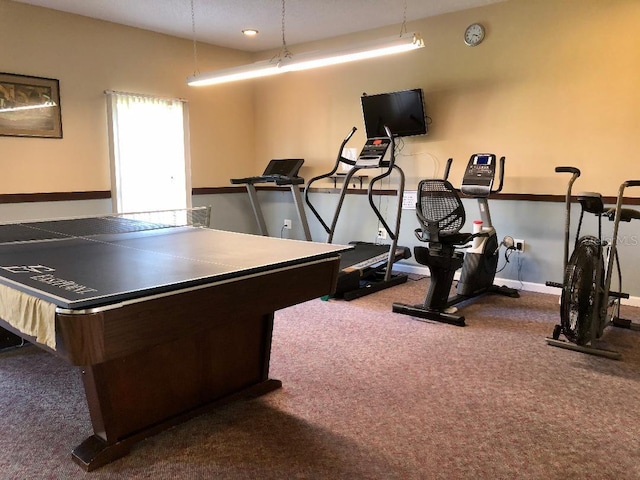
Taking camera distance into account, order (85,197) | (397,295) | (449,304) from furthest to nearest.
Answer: (85,197) → (397,295) → (449,304)

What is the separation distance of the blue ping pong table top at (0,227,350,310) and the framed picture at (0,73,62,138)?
8.00 ft

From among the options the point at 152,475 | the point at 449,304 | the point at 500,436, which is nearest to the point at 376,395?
the point at 500,436

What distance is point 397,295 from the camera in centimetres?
466

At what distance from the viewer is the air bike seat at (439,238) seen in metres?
3.84

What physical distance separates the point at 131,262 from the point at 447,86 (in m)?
3.95

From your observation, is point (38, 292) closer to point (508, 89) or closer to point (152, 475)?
point (152, 475)

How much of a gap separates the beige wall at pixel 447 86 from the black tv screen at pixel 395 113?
192 millimetres

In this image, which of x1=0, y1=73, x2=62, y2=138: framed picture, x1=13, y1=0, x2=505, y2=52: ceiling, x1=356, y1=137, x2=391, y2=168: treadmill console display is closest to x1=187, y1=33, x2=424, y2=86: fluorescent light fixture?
x1=13, y1=0, x2=505, y2=52: ceiling

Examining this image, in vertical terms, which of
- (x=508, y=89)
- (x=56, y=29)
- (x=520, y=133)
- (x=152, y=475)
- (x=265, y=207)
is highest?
(x=56, y=29)

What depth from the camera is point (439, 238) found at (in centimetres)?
384

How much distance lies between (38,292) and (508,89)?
4.41 metres

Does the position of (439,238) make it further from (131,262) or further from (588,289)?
(131,262)

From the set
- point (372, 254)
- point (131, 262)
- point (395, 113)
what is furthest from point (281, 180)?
point (131, 262)

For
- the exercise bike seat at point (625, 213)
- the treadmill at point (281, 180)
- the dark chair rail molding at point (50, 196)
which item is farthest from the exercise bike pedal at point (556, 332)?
the dark chair rail molding at point (50, 196)
